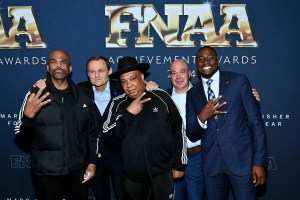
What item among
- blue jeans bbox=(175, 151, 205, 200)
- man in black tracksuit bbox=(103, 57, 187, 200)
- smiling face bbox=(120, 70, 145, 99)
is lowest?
blue jeans bbox=(175, 151, 205, 200)

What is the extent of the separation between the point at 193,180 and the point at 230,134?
0.76m

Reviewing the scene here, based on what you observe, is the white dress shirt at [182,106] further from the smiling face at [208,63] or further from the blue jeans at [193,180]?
the smiling face at [208,63]

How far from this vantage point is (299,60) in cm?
398

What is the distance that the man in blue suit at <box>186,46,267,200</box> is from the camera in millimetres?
2836

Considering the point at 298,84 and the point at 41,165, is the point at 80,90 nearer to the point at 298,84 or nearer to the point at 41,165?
the point at 41,165

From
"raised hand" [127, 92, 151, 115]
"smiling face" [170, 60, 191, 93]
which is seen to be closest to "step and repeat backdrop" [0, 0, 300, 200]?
"smiling face" [170, 60, 191, 93]

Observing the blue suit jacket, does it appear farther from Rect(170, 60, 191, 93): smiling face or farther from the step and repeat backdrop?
the step and repeat backdrop

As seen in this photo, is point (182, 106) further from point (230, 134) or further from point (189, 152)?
point (230, 134)

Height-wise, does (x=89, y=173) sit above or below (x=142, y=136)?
below

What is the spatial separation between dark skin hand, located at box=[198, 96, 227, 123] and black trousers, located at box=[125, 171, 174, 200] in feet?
1.88

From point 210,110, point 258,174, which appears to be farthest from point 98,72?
point 258,174

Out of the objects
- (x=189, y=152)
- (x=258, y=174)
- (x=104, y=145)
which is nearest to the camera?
(x=258, y=174)

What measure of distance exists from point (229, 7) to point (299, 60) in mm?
996

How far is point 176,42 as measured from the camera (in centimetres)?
408
